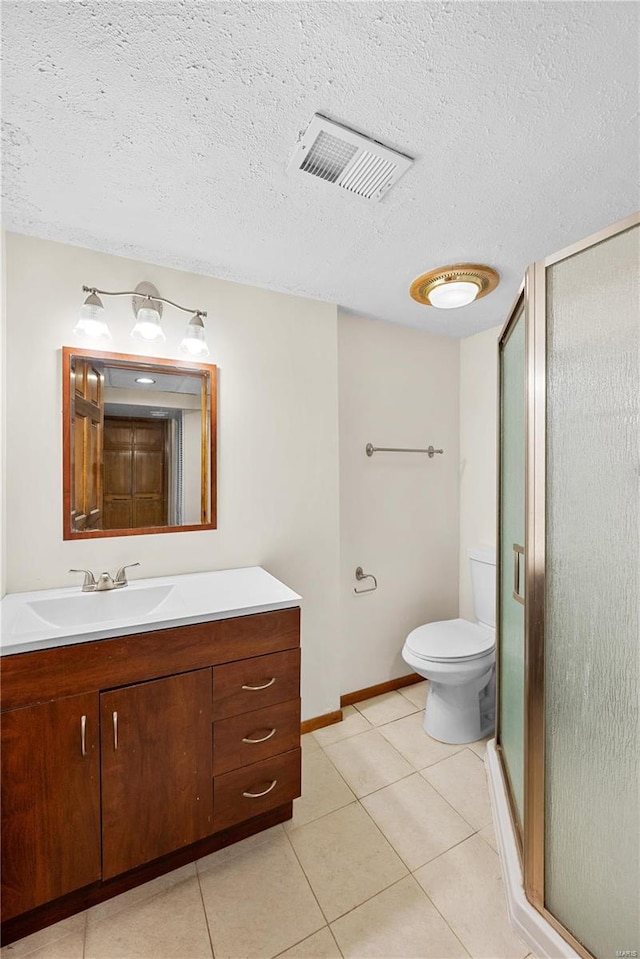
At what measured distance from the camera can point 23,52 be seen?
2.87 ft

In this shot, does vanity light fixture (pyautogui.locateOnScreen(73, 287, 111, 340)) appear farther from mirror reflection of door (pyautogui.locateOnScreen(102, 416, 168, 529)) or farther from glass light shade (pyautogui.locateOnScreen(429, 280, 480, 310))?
glass light shade (pyautogui.locateOnScreen(429, 280, 480, 310))

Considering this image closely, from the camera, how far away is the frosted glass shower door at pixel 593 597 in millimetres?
938

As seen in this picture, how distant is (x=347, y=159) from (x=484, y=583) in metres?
2.11

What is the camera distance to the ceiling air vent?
1.07 m


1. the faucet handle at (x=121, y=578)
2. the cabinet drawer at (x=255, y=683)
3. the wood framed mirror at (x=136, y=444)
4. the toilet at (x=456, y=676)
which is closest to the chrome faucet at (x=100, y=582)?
the faucet handle at (x=121, y=578)

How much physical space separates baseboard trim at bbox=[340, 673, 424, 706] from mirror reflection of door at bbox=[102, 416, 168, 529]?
148 cm

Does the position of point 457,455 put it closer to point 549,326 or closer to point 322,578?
point 322,578

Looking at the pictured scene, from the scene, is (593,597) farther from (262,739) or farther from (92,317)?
(92,317)

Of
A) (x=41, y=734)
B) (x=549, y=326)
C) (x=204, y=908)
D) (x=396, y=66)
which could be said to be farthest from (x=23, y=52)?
(x=204, y=908)

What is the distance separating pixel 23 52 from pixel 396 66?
0.80 m

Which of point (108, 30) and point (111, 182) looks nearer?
point (108, 30)

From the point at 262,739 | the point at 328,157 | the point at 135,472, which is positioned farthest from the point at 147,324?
the point at 262,739

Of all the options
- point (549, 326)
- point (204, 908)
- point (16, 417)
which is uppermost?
point (549, 326)

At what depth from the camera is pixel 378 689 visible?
247 centimetres
